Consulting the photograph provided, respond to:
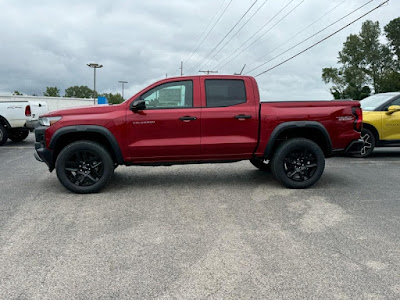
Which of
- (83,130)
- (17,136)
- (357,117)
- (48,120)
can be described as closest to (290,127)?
(357,117)

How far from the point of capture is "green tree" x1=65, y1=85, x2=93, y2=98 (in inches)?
5920

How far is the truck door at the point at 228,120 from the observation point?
5949mm

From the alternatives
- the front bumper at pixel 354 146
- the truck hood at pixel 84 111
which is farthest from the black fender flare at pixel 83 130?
the front bumper at pixel 354 146

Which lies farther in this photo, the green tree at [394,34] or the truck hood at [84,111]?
the green tree at [394,34]

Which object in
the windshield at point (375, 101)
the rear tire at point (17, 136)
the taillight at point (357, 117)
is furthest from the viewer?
the rear tire at point (17, 136)

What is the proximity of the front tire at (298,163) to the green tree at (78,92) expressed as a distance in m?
153

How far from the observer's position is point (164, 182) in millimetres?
6656

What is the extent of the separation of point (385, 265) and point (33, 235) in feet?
11.5

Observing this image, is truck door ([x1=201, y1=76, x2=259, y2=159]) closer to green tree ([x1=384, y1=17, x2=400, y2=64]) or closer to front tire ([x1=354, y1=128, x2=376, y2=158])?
front tire ([x1=354, y1=128, x2=376, y2=158])

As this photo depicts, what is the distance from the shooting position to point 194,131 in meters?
5.95

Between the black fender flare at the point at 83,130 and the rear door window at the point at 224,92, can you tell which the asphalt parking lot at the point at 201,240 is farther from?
the rear door window at the point at 224,92

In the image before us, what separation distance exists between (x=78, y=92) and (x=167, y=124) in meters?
155

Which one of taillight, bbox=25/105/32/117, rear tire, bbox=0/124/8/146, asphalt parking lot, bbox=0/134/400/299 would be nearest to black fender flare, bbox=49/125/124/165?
asphalt parking lot, bbox=0/134/400/299

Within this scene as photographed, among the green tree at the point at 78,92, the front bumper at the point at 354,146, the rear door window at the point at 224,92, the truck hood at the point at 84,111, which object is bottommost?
the front bumper at the point at 354,146
